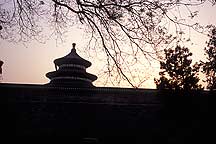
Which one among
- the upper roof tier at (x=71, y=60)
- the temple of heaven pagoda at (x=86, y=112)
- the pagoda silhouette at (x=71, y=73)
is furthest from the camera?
the upper roof tier at (x=71, y=60)

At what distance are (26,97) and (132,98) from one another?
5.21 meters

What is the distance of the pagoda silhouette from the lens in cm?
2055

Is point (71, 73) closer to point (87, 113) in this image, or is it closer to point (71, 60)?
point (71, 60)

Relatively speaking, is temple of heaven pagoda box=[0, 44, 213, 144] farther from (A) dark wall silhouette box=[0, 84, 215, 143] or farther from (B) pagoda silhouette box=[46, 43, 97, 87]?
(B) pagoda silhouette box=[46, 43, 97, 87]

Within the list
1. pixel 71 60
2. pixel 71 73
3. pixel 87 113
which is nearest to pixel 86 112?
pixel 87 113

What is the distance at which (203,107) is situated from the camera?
1204 centimetres

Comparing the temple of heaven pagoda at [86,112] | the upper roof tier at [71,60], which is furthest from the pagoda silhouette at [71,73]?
the temple of heaven pagoda at [86,112]

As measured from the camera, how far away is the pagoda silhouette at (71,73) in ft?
67.4

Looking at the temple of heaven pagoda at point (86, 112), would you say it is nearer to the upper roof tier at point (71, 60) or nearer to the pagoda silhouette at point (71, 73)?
the pagoda silhouette at point (71, 73)

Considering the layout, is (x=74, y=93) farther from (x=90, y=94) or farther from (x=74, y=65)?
(x=74, y=65)

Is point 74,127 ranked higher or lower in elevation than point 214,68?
lower

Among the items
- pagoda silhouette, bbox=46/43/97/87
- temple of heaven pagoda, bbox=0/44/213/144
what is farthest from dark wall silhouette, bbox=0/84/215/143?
pagoda silhouette, bbox=46/43/97/87

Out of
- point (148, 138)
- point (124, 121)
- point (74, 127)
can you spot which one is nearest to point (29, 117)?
point (74, 127)

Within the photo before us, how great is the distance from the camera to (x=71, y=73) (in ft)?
67.9
